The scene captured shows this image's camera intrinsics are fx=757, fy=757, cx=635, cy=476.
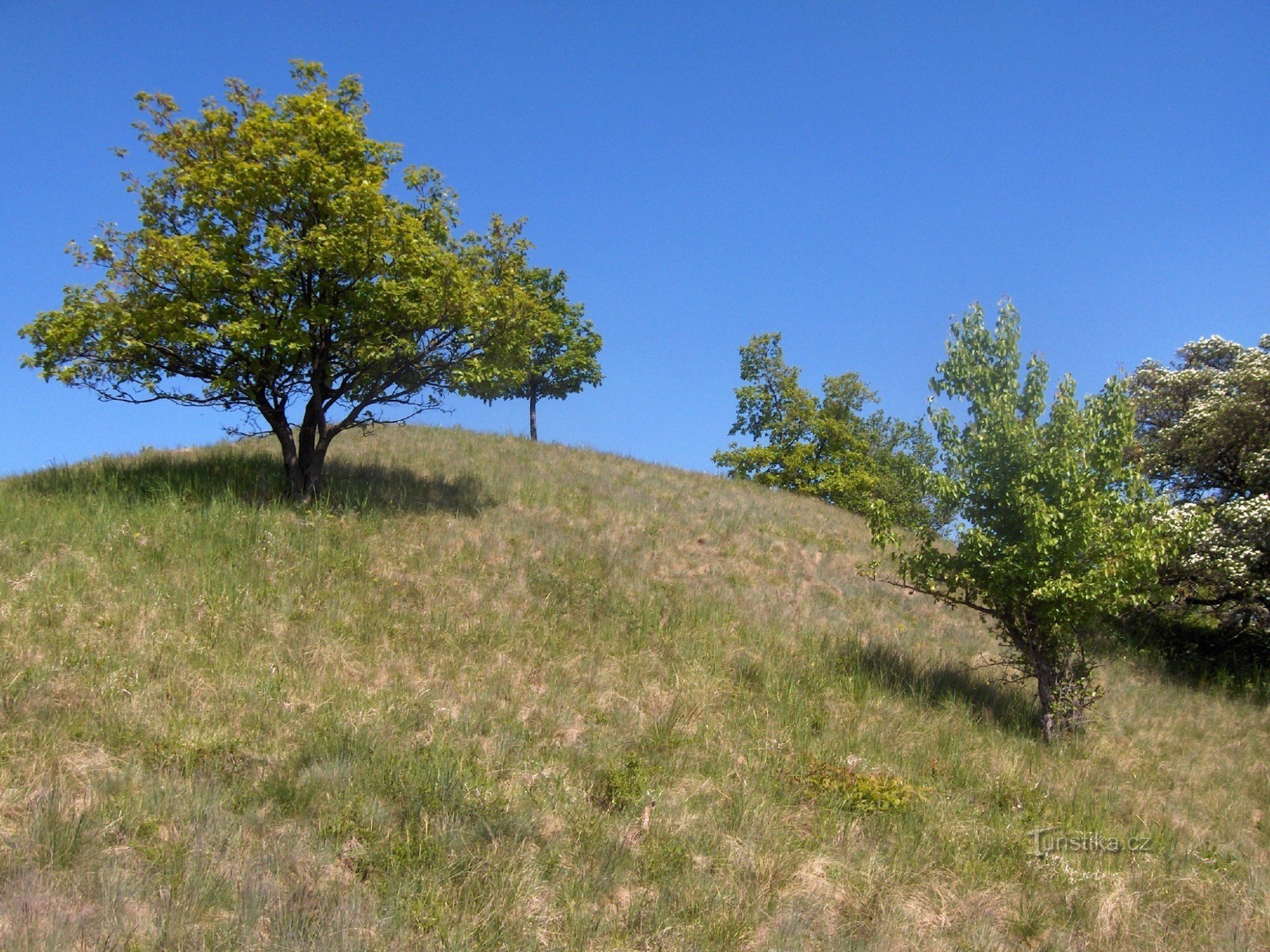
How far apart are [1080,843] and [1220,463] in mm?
17826

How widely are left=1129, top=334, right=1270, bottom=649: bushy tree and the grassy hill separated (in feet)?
11.9

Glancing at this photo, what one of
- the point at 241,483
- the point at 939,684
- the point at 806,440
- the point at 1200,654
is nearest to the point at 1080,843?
the point at 939,684

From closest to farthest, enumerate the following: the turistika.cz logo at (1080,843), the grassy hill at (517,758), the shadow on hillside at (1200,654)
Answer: the grassy hill at (517,758)
the turistika.cz logo at (1080,843)
the shadow on hillside at (1200,654)

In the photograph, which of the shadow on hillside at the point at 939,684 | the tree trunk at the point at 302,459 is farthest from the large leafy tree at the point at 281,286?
the shadow on hillside at the point at 939,684

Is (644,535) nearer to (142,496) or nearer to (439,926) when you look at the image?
(142,496)

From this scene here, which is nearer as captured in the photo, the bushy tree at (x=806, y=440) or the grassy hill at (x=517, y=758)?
the grassy hill at (x=517, y=758)

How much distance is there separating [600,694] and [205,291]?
1154 centimetres

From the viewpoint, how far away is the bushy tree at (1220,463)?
62.2 ft

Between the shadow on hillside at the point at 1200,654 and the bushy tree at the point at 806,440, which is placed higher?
the bushy tree at the point at 806,440

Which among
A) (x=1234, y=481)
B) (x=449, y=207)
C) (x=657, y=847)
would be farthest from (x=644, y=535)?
(x=1234, y=481)

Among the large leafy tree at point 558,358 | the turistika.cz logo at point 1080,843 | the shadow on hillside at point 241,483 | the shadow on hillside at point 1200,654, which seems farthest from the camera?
the large leafy tree at point 558,358

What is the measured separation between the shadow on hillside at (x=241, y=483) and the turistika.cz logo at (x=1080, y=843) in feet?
43.4

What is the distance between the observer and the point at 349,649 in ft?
36.0

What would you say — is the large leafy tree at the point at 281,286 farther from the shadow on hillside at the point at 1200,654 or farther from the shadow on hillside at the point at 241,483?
the shadow on hillside at the point at 1200,654
